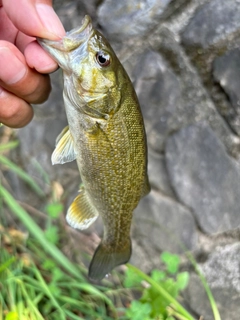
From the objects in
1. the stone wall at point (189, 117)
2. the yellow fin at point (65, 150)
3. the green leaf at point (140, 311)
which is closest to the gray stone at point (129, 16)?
the stone wall at point (189, 117)

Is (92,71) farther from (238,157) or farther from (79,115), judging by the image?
(238,157)

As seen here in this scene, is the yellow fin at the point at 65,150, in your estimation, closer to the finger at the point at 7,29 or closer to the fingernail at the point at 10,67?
the fingernail at the point at 10,67

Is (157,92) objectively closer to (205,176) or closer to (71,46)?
(205,176)

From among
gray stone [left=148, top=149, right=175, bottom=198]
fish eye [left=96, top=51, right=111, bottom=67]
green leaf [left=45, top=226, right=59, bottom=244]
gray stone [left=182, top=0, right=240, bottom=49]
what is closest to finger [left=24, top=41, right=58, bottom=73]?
fish eye [left=96, top=51, right=111, bottom=67]

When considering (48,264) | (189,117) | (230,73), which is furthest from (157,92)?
(48,264)

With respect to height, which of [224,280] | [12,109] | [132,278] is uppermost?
[12,109]
